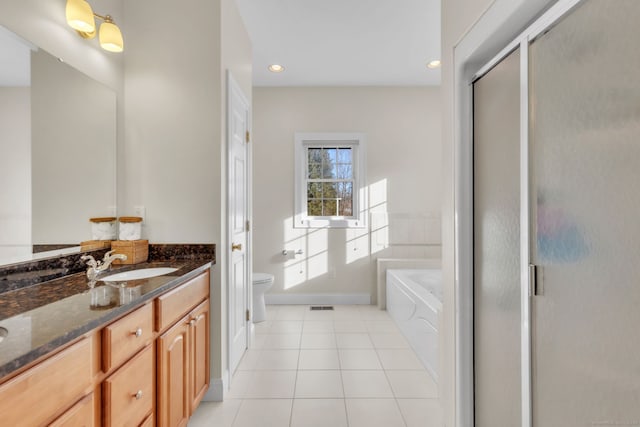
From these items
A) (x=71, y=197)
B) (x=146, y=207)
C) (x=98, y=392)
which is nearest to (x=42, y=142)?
(x=71, y=197)

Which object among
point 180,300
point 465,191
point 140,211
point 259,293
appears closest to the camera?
point 465,191

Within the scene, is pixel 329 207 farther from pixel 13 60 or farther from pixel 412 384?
pixel 13 60

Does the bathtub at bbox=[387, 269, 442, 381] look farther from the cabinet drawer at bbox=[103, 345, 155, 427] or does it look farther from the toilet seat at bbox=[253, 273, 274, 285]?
the cabinet drawer at bbox=[103, 345, 155, 427]

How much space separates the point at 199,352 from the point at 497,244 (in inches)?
65.1

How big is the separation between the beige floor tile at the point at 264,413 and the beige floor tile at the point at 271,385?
57 mm

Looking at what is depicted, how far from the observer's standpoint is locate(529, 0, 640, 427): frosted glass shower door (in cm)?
80

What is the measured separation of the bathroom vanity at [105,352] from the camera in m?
0.83

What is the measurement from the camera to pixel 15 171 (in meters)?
1.48

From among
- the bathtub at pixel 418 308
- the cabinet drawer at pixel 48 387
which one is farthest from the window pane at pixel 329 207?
the cabinet drawer at pixel 48 387

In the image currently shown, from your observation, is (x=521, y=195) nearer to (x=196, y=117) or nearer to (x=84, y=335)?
(x=84, y=335)

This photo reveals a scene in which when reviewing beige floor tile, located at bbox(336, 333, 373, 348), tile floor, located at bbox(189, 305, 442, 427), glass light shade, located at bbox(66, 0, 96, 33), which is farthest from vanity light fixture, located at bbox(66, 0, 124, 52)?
beige floor tile, located at bbox(336, 333, 373, 348)

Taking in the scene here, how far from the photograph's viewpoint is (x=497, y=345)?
1404 mm

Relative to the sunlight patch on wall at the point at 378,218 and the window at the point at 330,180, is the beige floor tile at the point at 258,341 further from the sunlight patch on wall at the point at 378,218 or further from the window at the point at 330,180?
the sunlight patch on wall at the point at 378,218

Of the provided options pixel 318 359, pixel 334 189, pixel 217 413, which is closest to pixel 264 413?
pixel 217 413
